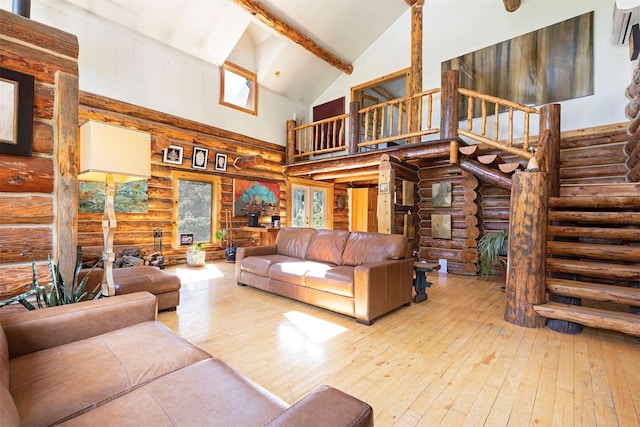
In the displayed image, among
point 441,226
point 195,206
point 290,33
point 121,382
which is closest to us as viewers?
point 121,382

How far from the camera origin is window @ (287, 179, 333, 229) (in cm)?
795

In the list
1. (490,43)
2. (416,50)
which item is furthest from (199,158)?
(490,43)

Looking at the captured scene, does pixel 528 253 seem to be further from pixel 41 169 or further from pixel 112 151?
pixel 41 169

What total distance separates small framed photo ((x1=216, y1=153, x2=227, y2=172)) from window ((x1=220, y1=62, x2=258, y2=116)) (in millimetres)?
1187

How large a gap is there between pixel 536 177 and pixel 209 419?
3363 mm

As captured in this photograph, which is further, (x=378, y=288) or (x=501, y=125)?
(x=501, y=125)

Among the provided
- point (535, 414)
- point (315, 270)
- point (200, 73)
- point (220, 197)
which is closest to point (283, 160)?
point (220, 197)

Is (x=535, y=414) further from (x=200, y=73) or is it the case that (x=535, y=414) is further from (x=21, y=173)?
(x=200, y=73)

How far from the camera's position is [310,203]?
8344 millimetres

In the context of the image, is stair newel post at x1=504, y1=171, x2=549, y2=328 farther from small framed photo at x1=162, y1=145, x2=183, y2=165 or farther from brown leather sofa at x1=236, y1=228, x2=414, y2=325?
small framed photo at x1=162, y1=145, x2=183, y2=165

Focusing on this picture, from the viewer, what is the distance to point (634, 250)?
108 inches

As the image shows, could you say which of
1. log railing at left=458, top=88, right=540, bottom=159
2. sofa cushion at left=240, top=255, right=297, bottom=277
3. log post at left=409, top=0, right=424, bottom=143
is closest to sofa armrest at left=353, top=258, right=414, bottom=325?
sofa cushion at left=240, top=255, right=297, bottom=277

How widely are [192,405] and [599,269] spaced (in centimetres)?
363

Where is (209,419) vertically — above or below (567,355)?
above
